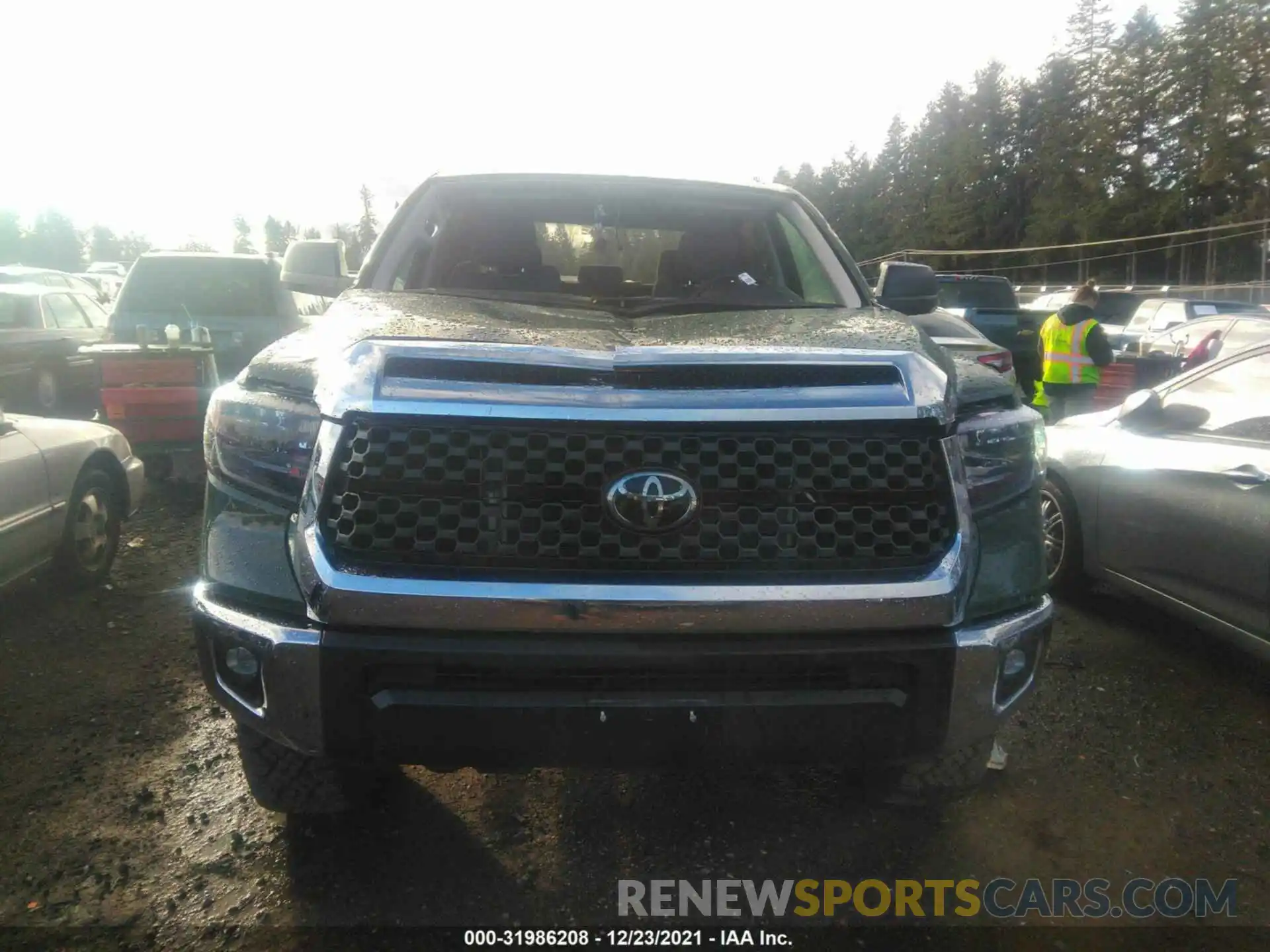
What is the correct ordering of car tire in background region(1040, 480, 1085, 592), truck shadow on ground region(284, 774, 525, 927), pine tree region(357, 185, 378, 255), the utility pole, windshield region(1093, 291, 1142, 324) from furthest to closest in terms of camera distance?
1. pine tree region(357, 185, 378, 255)
2. the utility pole
3. windshield region(1093, 291, 1142, 324)
4. car tire in background region(1040, 480, 1085, 592)
5. truck shadow on ground region(284, 774, 525, 927)

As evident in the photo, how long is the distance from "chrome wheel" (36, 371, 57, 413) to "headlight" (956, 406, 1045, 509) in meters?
12.0

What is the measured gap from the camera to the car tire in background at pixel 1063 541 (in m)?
5.24

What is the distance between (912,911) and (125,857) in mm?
2212

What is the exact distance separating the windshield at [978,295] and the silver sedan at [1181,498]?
35.5 ft

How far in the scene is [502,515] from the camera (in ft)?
7.31

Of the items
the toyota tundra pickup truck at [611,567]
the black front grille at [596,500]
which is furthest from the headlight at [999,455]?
the black front grille at [596,500]

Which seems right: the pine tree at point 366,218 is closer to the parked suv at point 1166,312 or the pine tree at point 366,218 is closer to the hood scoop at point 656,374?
the parked suv at point 1166,312

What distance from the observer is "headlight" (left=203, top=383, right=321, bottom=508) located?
238 cm

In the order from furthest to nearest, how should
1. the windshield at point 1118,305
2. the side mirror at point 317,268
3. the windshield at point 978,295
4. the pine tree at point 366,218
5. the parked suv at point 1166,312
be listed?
the pine tree at point 366,218 → the windshield at point 1118,305 → the parked suv at point 1166,312 → the windshield at point 978,295 → the side mirror at point 317,268

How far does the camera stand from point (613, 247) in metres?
3.98

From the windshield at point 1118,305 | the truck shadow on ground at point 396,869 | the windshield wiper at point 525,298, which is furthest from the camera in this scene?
the windshield at point 1118,305

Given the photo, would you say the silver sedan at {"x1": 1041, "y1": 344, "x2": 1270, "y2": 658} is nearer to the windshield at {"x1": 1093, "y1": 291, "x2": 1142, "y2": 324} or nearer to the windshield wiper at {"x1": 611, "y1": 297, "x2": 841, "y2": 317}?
the windshield wiper at {"x1": 611, "y1": 297, "x2": 841, "y2": 317}

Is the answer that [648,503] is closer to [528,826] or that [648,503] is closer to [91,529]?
[528,826]

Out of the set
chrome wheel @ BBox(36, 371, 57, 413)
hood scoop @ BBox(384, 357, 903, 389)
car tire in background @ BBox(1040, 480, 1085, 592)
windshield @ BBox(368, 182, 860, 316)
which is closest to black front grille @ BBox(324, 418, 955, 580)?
hood scoop @ BBox(384, 357, 903, 389)
